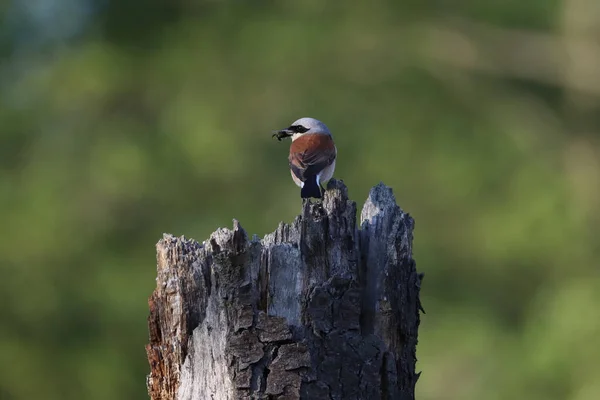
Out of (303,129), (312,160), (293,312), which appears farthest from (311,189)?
(293,312)

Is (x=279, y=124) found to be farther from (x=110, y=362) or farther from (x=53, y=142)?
(x=110, y=362)

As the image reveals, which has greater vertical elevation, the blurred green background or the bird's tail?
the blurred green background

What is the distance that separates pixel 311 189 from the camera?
6.89m

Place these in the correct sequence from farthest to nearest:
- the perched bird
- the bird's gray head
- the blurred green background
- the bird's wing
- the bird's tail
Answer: the blurred green background → the bird's gray head → the bird's wing → the perched bird → the bird's tail

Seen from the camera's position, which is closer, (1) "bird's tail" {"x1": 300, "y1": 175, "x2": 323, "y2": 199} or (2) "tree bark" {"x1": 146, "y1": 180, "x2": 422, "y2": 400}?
(2) "tree bark" {"x1": 146, "y1": 180, "x2": 422, "y2": 400}

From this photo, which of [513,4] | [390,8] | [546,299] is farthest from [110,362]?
[513,4]

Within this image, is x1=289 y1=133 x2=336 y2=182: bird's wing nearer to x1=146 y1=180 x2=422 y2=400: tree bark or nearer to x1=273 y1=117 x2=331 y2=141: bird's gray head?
x1=273 y1=117 x2=331 y2=141: bird's gray head

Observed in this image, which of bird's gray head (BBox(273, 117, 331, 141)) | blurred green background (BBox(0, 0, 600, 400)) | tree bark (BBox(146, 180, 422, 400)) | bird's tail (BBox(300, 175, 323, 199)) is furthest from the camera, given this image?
blurred green background (BBox(0, 0, 600, 400))

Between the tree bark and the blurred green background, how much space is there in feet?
30.5

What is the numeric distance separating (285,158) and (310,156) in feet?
28.1

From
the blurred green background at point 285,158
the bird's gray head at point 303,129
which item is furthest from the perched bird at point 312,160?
the blurred green background at point 285,158

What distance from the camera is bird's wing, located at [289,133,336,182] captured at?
7457mm

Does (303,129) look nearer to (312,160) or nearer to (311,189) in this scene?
(312,160)

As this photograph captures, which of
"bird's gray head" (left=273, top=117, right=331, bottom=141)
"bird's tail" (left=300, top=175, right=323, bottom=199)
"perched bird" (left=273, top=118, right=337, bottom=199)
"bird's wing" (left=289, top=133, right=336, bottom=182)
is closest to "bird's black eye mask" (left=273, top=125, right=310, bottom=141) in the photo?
"bird's gray head" (left=273, top=117, right=331, bottom=141)
